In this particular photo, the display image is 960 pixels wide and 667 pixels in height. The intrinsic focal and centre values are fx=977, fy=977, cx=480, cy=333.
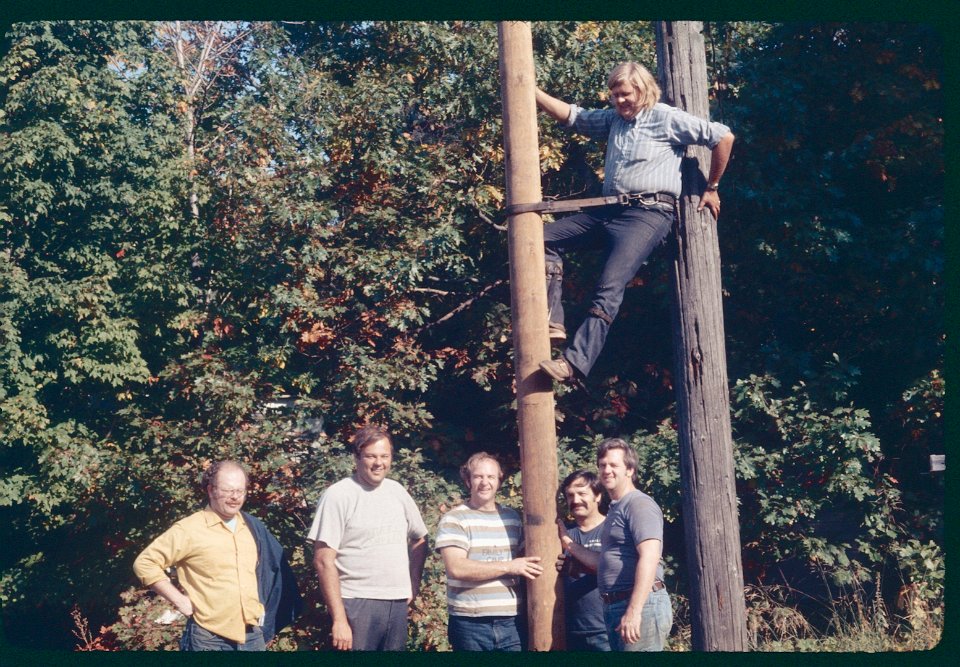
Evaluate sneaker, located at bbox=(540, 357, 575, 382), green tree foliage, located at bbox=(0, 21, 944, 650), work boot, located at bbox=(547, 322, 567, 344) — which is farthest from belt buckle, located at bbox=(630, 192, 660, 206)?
green tree foliage, located at bbox=(0, 21, 944, 650)

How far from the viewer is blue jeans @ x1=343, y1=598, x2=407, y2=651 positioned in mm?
4848

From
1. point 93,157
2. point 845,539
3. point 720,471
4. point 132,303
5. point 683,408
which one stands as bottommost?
point 845,539

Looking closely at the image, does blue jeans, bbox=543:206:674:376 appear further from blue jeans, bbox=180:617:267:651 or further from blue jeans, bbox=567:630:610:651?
blue jeans, bbox=180:617:267:651

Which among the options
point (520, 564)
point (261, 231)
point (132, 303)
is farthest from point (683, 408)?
point (132, 303)

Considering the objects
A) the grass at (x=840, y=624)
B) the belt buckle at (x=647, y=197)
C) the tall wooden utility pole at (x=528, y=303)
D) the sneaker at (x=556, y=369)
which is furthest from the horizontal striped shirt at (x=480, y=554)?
the grass at (x=840, y=624)

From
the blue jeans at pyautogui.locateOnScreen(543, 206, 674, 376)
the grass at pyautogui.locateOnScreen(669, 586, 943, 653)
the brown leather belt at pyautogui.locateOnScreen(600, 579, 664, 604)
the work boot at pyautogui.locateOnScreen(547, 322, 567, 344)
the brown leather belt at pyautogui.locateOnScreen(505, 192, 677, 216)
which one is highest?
the brown leather belt at pyautogui.locateOnScreen(505, 192, 677, 216)

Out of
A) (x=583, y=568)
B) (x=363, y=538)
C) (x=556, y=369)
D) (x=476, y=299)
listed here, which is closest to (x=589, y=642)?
(x=583, y=568)

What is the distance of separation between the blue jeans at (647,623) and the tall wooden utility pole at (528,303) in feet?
1.34

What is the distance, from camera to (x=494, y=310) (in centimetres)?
992

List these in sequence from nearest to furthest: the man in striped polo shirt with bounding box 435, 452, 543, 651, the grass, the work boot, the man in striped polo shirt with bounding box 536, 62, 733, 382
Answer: the man in striped polo shirt with bounding box 435, 452, 543, 651 → the work boot → the man in striped polo shirt with bounding box 536, 62, 733, 382 → the grass

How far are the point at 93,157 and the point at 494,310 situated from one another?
18.1ft

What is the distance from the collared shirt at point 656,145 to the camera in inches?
208

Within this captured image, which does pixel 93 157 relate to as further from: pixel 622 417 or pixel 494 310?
pixel 622 417

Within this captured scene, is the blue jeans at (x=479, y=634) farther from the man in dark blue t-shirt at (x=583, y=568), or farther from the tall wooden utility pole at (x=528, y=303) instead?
the man in dark blue t-shirt at (x=583, y=568)
